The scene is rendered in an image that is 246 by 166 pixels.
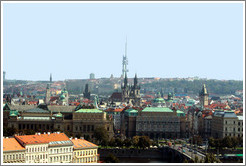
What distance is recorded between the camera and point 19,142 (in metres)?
61.9

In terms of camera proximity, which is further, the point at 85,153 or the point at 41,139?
the point at 85,153

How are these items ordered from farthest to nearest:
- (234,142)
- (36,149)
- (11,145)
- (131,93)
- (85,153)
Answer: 1. (131,93)
2. (234,142)
3. (85,153)
4. (36,149)
5. (11,145)

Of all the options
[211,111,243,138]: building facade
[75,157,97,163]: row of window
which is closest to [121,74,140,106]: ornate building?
[211,111,243,138]: building facade

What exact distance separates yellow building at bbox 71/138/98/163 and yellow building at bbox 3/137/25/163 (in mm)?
6155

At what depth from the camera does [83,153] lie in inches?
2596

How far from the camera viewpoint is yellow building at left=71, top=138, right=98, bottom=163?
64.8 m

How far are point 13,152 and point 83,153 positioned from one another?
9.38 m

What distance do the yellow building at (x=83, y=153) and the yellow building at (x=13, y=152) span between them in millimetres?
6155

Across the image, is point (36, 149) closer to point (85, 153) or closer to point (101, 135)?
point (85, 153)

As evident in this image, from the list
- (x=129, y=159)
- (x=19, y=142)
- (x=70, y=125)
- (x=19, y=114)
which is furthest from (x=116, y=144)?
(x=19, y=142)

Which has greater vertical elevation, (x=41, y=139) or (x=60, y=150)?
(x=41, y=139)

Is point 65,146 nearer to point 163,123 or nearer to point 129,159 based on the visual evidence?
point 129,159

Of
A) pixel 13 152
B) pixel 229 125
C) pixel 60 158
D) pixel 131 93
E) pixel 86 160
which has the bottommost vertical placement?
pixel 86 160

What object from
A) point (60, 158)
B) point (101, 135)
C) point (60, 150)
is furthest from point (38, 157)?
point (101, 135)
